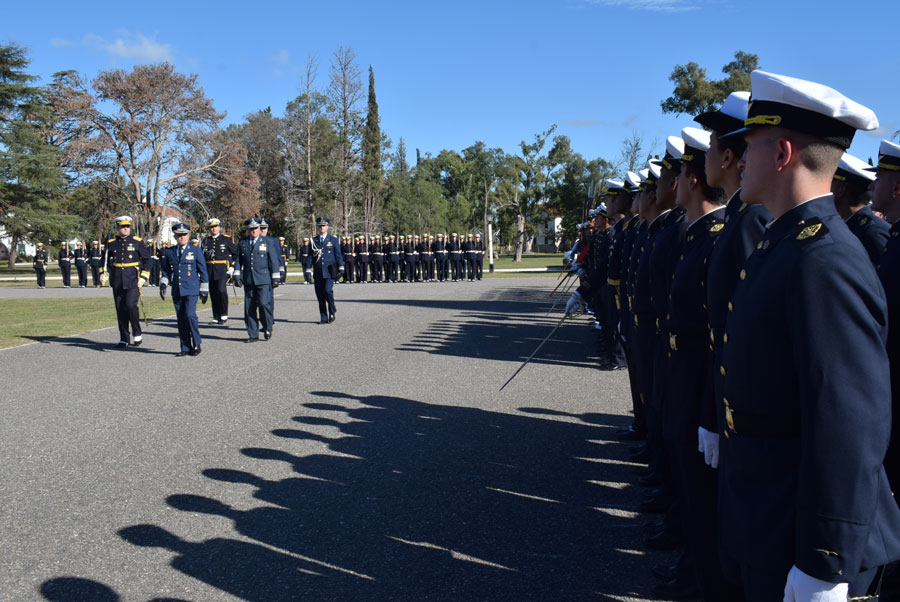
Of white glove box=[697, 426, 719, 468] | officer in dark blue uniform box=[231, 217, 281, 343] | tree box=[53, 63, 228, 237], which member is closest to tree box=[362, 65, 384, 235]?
tree box=[53, 63, 228, 237]

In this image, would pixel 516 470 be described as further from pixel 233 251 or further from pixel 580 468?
pixel 233 251

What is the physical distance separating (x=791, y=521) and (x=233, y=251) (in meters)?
15.4

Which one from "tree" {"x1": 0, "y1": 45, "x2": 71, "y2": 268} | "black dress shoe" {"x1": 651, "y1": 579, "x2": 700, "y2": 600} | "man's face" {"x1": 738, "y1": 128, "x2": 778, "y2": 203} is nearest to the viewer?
"man's face" {"x1": 738, "y1": 128, "x2": 778, "y2": 203}

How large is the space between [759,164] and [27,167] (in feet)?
172

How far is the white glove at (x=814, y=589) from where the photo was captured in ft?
5.56

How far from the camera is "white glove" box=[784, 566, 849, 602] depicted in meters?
1.69

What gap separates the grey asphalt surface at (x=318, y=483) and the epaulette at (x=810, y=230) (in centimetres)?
220

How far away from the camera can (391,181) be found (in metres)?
69.1

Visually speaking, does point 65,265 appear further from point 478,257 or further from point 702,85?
point 702,85

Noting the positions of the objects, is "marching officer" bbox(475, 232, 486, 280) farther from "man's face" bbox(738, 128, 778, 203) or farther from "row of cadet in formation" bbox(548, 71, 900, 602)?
"man's face" bbox(738, 128, 778, 203)

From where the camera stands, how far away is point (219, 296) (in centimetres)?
1505

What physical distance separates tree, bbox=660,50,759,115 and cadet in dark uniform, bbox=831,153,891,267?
88.4 ft

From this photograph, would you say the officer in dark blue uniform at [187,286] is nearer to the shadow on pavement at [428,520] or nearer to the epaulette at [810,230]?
the shadow on pavement at [428,520]

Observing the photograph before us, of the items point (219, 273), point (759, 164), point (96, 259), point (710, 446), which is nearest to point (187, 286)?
point (219, 273)
